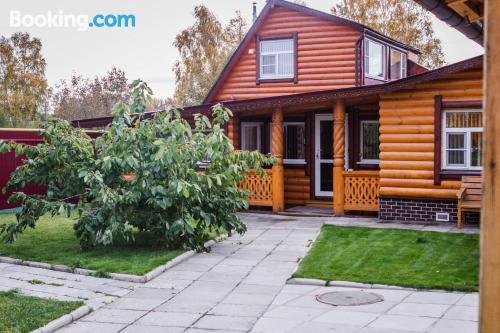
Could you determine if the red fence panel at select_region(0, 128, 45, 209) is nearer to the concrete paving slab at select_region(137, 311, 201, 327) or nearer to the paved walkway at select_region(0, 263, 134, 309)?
the paved walkway at select_region(0, 263, 134, 309)

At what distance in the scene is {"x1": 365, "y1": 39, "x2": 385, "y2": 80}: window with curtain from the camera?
1909cm

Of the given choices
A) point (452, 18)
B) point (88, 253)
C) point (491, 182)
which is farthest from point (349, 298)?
point (491, 182)

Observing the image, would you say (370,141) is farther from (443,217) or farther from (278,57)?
(278,57)

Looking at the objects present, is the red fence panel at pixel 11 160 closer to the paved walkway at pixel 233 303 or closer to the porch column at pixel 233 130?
the porch column at pixel 233 130

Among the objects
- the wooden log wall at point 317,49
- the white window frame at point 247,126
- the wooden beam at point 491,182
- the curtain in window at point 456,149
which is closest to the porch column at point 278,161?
the white window frame at point 247,126

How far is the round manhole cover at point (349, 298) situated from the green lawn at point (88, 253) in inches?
112

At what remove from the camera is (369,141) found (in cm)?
1681

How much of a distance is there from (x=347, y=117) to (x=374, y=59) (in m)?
3.64

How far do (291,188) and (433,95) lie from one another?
Result: 17.4ft

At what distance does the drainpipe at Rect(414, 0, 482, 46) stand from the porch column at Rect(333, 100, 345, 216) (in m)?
7.64

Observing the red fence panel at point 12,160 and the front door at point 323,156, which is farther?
the red fence panel at point 12,160

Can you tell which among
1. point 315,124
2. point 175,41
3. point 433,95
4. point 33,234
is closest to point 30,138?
point 33,234

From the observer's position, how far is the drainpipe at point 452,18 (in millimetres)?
5156

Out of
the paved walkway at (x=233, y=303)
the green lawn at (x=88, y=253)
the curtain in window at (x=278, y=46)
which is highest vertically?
the curtain in window at (x=278, y=46)
